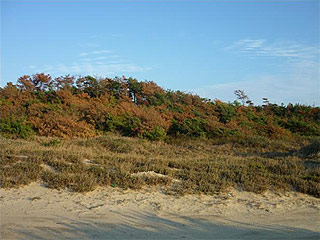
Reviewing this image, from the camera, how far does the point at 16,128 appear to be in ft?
63.9

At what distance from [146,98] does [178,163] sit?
20415 mm

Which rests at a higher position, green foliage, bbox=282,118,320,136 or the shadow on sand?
green foliage, bbox=282,118,320,136

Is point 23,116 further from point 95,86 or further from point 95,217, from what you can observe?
point 95,217

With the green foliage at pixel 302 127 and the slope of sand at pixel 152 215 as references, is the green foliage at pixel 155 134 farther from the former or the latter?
the slope of sand at pixel 152 215

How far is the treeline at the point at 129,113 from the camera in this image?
21.1 meters

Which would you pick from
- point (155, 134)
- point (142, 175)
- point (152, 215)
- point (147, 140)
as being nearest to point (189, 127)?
point (155, 134)

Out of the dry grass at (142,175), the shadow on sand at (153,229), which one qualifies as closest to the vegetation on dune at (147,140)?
the dry grass at (142,175)

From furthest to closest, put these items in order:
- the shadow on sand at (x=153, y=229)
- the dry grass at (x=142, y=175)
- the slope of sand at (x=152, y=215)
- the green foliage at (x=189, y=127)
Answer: the green foliage at (x=189, y=127)
the dry grass at (x=142, y=175)
the slope of sand at (x=152, y=215)
the shadow on sand at (x=153, y=229)

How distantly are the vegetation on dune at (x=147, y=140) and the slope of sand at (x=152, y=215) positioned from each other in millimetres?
427

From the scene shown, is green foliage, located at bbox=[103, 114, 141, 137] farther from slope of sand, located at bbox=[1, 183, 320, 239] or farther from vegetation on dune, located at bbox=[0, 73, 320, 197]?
slope of sand, located at bbox=[1, 183, 320, 239]

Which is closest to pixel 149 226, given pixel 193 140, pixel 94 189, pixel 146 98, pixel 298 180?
pixel 94 189

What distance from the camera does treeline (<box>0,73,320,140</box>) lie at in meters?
21.1

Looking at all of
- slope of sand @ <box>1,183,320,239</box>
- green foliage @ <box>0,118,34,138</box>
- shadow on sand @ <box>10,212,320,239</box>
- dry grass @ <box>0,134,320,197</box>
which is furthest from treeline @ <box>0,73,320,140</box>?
shadow on sand @ <box>10,212,320,239</box>

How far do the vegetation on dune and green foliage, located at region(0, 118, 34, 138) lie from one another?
2.4 inches
